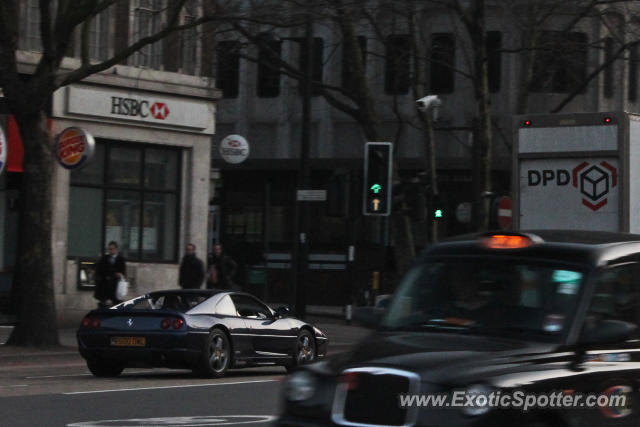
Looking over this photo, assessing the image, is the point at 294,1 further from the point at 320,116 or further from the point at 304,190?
the point at 320,116

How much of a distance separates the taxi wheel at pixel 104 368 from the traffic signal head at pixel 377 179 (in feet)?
22.6

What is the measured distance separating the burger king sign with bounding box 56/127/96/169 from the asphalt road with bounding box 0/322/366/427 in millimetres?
4814

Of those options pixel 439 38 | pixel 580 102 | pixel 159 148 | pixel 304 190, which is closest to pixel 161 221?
pixel 159 148

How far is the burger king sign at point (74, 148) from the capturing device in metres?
24.8

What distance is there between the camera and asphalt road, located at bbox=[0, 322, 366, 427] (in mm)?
12289

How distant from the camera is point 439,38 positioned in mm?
47125

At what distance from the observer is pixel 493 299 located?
7742 millimetres

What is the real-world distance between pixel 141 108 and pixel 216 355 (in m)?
12.6

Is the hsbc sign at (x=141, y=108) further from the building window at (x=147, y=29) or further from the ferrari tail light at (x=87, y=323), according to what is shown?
the ferrari tail light at (x=87, y=323)

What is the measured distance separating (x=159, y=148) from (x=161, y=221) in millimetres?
1628

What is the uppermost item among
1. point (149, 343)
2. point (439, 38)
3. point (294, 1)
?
point (439, 38)

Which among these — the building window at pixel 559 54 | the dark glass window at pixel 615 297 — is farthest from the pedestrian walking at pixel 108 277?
the dark glass window at pixel 615 297

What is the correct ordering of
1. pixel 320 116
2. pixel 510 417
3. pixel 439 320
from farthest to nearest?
pixel 320 116 < pixel 439 320 < pixel 510 417

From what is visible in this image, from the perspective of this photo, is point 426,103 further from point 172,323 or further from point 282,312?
point 172,323
